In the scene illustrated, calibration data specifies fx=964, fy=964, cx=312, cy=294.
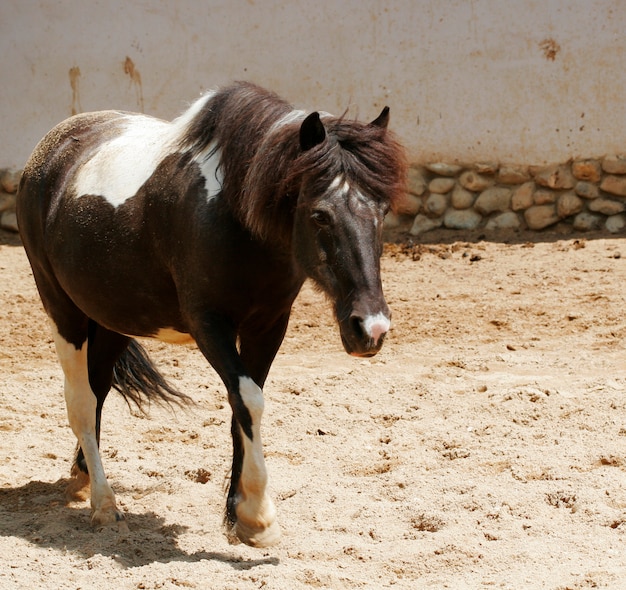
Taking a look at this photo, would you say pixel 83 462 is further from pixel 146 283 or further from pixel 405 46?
pixel 405 46

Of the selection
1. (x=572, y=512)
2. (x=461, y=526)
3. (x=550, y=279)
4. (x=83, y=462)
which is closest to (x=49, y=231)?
(x=83, y=462)

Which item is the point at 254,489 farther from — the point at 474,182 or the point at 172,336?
the point at 474,182

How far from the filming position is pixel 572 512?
3.99 m

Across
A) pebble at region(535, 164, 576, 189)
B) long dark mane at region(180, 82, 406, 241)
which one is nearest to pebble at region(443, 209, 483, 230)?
pebble at region(535, 164, 576, 189)

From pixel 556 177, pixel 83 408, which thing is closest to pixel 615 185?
pixel 556 177

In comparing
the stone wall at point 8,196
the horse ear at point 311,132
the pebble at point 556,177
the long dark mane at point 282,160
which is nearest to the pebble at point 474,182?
the pebble at point 556,177

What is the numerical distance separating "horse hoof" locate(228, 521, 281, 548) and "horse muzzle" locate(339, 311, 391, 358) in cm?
93

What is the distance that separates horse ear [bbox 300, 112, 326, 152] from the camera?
11.5 ft

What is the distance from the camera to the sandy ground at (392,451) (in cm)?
359

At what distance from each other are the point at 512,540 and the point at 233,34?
6509mm

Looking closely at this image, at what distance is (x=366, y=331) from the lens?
329 cm

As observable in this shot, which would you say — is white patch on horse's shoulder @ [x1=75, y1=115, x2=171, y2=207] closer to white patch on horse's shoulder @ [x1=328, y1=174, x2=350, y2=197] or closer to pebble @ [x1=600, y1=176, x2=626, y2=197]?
white patch on horse's shoulder @ [x1=328, y1=174, x2=350, y2=197]

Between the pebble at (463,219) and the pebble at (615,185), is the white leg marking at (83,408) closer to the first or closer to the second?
the pebble at (463,219)

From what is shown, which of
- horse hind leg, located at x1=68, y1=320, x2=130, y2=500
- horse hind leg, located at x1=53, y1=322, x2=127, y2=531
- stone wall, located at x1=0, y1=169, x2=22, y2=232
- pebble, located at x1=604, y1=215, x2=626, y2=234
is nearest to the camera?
horse hind leg, located at x1=53, y1=322, x2=127, y2=531
